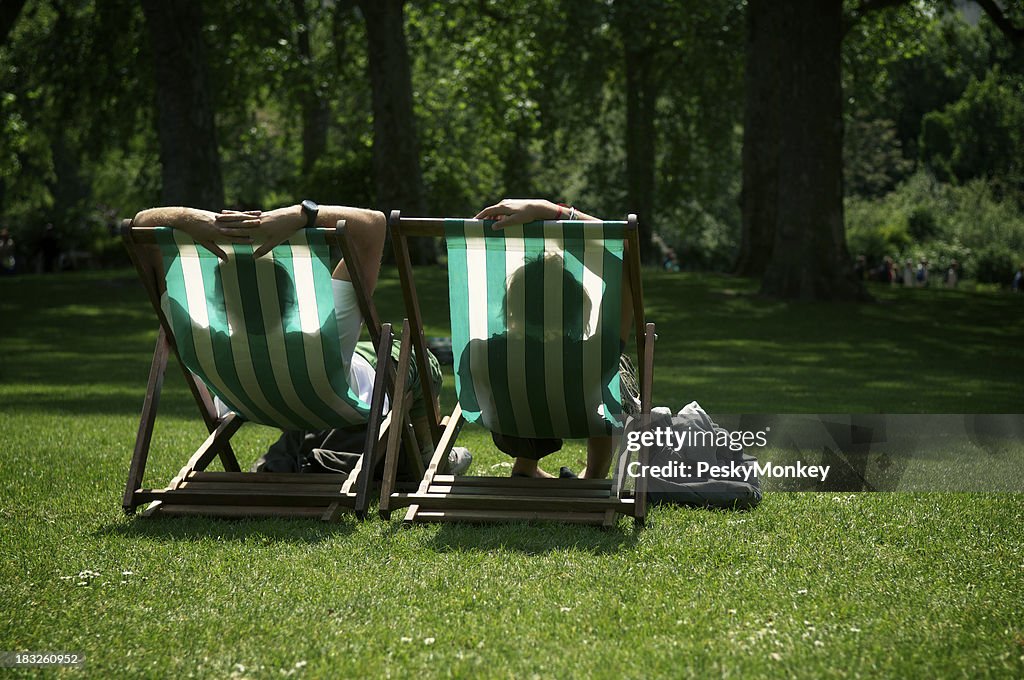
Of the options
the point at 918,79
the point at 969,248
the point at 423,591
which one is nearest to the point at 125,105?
the point at 423,591

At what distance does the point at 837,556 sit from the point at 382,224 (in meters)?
2.29

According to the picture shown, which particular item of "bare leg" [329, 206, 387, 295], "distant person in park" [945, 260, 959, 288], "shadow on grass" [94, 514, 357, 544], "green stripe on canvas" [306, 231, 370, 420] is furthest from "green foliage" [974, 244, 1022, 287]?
"shadow on grass" [94, 514, 357, 544]

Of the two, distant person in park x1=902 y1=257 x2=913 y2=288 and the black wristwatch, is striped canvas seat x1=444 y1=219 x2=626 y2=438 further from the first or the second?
distant person in park x1=902 y1=257 x2=913 y2=288

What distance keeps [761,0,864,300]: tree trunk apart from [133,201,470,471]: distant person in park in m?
12.1

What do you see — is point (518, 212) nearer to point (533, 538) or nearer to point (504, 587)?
point (533, 538)

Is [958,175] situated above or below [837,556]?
below

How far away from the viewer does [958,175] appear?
2314 inches

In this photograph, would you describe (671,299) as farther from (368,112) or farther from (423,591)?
(423,591)

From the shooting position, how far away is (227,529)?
4520 millimetres

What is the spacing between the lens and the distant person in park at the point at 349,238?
14.8ft

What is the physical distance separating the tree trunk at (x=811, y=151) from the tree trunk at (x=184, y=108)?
28.1 ft

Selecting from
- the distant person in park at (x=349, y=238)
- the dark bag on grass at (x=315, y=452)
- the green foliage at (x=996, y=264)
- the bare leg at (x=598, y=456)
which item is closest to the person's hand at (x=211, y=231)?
the distant person in park at (x=349, y=238)

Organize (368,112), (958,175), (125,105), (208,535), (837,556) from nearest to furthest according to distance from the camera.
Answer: (837,556) → (208,535) → (125,105) → (368,112) → (958,175)

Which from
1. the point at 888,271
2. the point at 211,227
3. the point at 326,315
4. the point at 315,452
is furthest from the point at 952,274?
the point at 211,227
